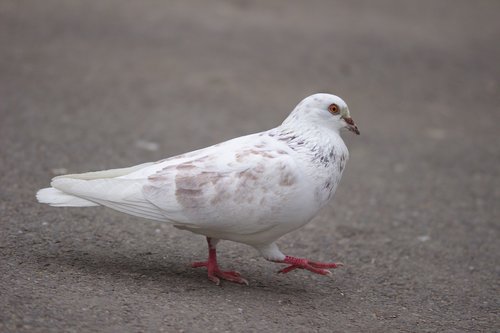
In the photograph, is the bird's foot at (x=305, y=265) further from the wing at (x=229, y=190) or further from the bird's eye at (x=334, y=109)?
the bird's eye at (x=334, y=109)

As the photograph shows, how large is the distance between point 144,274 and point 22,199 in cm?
143

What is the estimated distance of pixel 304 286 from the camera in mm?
3939

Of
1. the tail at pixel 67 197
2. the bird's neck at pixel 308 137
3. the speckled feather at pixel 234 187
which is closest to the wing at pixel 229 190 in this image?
the speckled feather at pixel 234 187

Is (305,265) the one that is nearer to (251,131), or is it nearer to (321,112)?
(321,112)

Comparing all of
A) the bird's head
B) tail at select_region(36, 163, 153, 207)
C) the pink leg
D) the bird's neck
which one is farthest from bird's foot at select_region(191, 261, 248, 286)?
the bird's head

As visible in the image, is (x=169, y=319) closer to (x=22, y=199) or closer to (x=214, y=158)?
(x=214, y=158)

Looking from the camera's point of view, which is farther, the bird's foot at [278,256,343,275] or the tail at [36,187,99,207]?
the bird's foot at [278,256,343,275]

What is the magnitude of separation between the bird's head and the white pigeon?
1cm

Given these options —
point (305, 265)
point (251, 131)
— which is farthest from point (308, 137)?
point (251, 131)

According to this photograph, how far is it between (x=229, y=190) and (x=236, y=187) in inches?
1.6

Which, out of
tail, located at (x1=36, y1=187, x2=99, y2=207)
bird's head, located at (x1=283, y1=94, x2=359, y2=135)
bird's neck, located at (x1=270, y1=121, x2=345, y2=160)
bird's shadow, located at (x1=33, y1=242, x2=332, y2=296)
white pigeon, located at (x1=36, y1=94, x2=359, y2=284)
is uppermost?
bird's head, located at (x1=283, y1=94, x2=359, y2=135)

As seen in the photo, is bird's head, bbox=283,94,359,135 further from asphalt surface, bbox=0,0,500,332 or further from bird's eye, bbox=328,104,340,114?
asphalt surface, bbox=0,0,500,332

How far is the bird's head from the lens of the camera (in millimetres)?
3689

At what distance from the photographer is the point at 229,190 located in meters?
3.36
